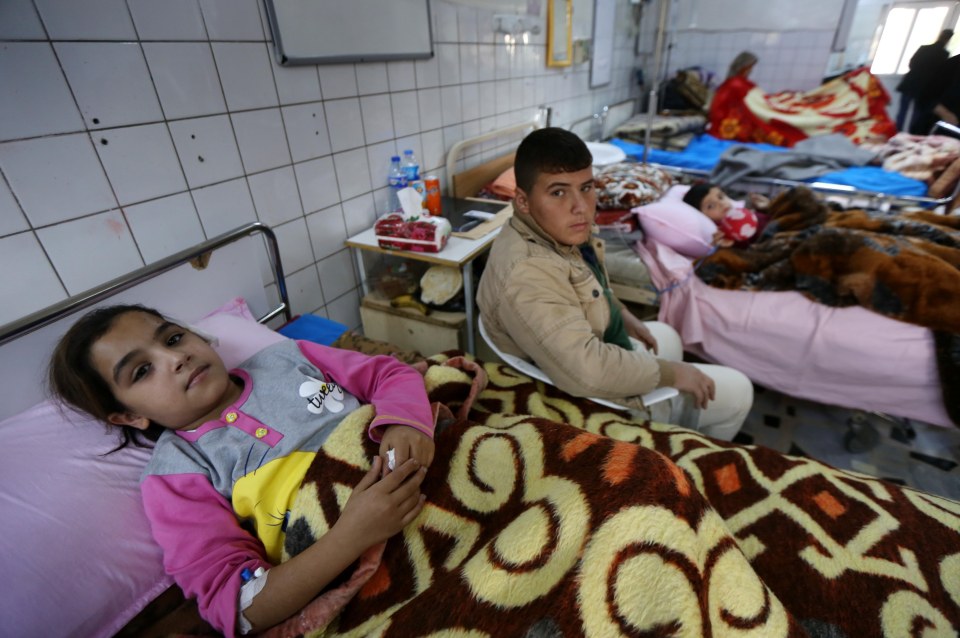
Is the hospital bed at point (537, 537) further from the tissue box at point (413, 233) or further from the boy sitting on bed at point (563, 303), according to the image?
the tissue box at point (413, 233)

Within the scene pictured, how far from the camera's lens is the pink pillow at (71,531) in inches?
28.8

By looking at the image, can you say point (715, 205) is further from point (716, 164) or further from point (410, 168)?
point (410, 168)

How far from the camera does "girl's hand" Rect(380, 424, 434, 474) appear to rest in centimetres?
88

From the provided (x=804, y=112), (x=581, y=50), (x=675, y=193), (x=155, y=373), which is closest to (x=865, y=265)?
(x=675, y=193)

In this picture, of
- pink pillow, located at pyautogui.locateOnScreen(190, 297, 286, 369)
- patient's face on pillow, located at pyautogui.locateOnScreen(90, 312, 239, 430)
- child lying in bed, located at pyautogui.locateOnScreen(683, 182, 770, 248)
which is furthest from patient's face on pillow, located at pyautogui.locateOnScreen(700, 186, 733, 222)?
patient's face on pillow, located at pyautogui.locateOnScreen(90, 312, 239, 430)

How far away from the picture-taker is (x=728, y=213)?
238cm

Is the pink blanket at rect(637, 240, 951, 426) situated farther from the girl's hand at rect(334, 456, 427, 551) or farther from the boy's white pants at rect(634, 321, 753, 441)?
the girl's hand at rect(334, 456, 427, 551)

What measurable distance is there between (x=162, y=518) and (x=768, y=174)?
3.83m

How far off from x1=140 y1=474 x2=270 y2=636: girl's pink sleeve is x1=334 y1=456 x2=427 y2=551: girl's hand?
0.19 m

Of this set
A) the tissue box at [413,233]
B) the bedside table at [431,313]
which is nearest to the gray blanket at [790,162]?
the bedside table at [431,313]

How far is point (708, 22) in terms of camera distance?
441 cm

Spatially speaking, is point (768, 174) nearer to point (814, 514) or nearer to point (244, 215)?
point (814, 514)

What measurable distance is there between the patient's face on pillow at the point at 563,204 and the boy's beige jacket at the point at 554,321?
3 centimetres

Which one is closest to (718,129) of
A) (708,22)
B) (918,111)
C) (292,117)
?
(708,22)
